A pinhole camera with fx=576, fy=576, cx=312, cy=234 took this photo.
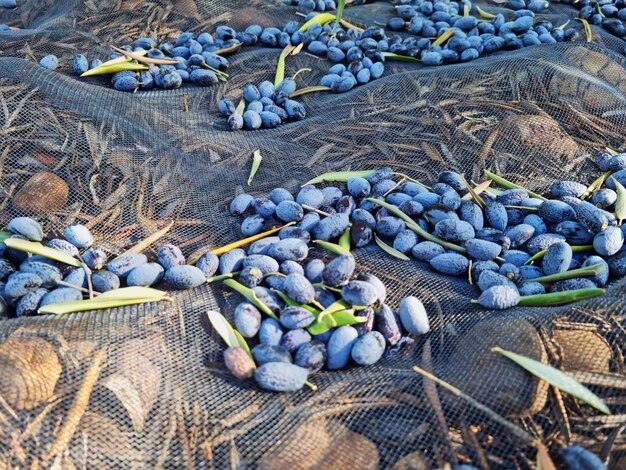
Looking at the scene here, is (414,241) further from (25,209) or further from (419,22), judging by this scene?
(419,22)

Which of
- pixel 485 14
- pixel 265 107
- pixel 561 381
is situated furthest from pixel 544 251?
pixel 485 14

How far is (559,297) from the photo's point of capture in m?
1.81

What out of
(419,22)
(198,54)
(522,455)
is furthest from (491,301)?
(419,22)

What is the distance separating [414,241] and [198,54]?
202 cm

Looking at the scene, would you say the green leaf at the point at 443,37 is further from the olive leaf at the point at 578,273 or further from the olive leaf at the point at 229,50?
the olive leaf at the point at 578,273

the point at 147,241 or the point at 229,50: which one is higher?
the point at 229,50

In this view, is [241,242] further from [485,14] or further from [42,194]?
[485,14]

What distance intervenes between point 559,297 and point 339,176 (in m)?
1.02

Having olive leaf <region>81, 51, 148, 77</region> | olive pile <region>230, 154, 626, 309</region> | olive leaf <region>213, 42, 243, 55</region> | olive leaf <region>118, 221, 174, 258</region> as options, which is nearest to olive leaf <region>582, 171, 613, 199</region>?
olive pile <region>230, 154, 626, 309</region>

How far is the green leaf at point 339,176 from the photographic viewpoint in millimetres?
2428

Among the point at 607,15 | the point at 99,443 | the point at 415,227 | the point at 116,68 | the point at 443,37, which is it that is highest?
the point at 607,15

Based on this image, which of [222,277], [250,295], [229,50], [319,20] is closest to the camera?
[250,295]

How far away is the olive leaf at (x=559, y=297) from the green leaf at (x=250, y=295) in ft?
2.63

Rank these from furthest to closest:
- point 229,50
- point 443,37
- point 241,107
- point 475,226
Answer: point 443,37
point 229,50
point 241,107
point 475,226
